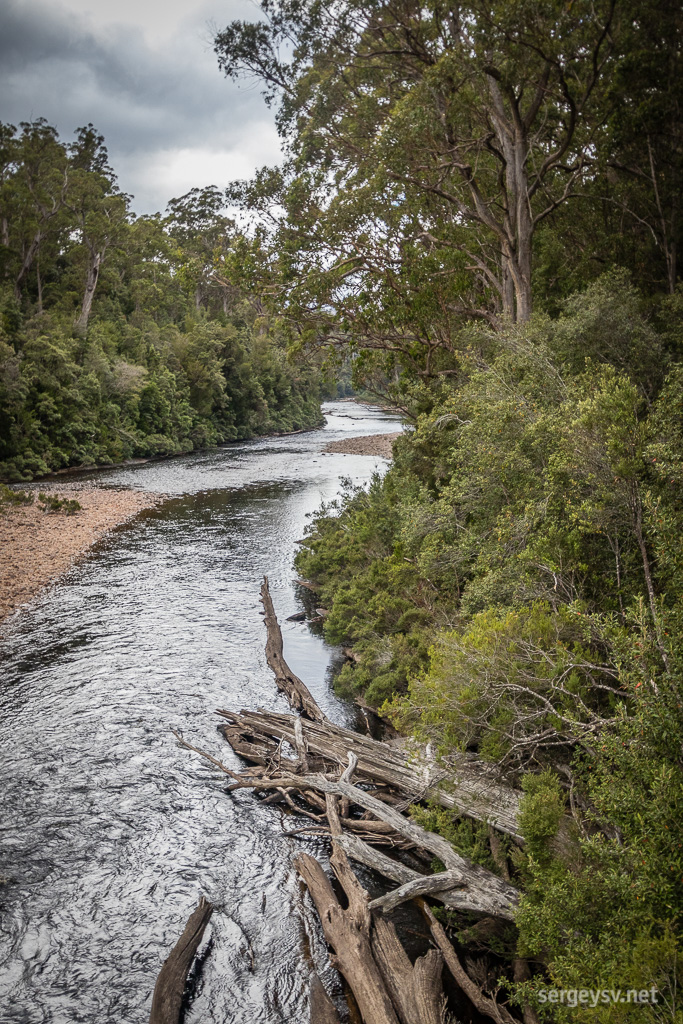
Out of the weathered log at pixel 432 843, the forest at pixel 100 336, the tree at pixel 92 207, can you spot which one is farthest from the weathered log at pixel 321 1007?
the tree at pixel 92 207

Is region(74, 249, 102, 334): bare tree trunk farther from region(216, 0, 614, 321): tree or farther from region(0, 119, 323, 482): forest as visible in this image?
region(216, 0, 614, 321): tree

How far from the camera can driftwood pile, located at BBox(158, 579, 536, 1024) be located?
6.22 metres

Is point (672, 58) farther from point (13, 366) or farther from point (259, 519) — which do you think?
point (13, 366)

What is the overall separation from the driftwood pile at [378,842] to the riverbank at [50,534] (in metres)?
10.5

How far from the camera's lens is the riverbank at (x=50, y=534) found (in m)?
19.7

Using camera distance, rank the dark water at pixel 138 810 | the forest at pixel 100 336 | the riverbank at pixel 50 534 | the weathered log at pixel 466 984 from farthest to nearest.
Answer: the forest at pixel 100 336, the riverbank at pixel 50 534, the dark water at pixel 138 810, the weathered log at pixel 466 984

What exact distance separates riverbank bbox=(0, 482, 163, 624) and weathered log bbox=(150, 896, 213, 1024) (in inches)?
477

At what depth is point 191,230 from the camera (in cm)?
6812

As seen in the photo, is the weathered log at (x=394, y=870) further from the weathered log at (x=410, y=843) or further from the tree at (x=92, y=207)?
the tree at (x=92, y=207)

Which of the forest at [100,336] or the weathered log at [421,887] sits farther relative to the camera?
the forest at [100,336]

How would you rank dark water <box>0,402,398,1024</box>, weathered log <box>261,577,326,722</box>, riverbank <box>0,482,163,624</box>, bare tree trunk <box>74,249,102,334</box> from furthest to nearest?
bare tree trunk <box>74,249,102,334</box>
riverbank <box>0,482,163,624</box>
weathered log <box>261,577,326,722</box>
dark water <box>0,402,398,1024</box>

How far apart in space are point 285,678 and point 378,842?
5262 mm

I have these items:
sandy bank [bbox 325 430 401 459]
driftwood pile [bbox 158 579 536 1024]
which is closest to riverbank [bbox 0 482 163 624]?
driftwood pile [bbox 158 579 536 1024]

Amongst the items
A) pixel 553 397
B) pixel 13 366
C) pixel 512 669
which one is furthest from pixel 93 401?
pixel 512 669
